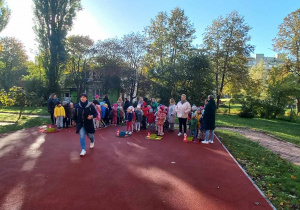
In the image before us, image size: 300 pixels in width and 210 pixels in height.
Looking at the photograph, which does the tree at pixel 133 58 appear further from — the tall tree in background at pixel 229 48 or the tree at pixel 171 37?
the tall tree in background at pixel 229 48

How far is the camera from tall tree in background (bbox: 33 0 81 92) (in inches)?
964

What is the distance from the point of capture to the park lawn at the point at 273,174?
4008 mm

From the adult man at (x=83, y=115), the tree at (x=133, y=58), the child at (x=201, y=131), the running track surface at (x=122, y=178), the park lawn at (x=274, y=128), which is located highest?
the tree at (x=133, y=58)

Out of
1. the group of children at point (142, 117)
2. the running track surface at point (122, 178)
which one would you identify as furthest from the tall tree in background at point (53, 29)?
the running track surface at point (122, 178)

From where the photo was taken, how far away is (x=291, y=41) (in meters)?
26.4

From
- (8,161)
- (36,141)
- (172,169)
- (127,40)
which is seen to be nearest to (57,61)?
(127,40)

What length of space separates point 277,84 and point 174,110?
18838 mm

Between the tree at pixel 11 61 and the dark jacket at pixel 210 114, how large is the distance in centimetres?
4395

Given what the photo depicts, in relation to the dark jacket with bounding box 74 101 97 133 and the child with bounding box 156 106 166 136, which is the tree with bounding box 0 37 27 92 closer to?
the child with bounding box 156 106 166 136

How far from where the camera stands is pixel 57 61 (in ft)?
86.8

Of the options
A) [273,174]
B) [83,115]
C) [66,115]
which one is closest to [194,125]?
[273,174]

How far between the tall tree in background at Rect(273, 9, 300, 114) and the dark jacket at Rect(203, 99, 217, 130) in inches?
975

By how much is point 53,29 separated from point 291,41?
31.4 metres

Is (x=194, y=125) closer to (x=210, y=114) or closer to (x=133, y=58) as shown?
(x=210, y=114)
